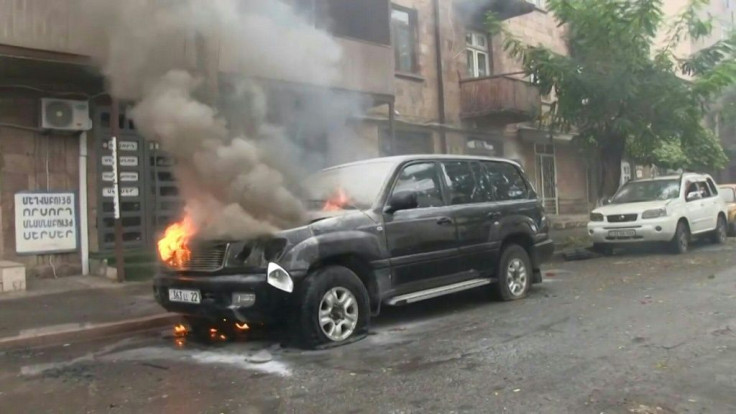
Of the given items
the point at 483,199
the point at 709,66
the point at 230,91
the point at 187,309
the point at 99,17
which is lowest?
the point at 187,309

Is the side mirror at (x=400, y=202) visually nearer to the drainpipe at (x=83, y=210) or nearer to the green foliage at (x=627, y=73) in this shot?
the drainpipe at (x=83, y=210)

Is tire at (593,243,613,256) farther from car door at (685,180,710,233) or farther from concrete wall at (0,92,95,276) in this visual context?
concrete wall at (0,92,95,276)

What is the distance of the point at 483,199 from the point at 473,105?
30.8 ft

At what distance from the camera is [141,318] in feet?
22.6

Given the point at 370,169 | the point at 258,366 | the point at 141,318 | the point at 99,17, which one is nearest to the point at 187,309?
the point at 258,366

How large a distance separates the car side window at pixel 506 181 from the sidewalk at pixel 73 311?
3.93 m

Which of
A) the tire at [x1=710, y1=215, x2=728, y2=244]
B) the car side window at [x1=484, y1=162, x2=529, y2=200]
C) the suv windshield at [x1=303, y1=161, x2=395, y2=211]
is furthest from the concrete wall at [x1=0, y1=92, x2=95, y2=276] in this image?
the tire at [x1=710, y1=215, x2=728, y2=244]

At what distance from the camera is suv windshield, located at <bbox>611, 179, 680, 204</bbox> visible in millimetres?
12367

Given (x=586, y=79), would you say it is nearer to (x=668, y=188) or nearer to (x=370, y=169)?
(x=668, y=188)

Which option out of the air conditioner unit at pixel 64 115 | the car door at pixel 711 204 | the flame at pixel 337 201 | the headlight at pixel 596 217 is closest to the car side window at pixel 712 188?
the car door at pixel 711 204

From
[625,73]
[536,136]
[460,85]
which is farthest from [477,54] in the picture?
[625,73]

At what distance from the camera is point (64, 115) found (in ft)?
31.2

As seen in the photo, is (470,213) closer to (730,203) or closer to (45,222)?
(45,222)

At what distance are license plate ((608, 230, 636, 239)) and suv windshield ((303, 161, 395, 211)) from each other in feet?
22.9
